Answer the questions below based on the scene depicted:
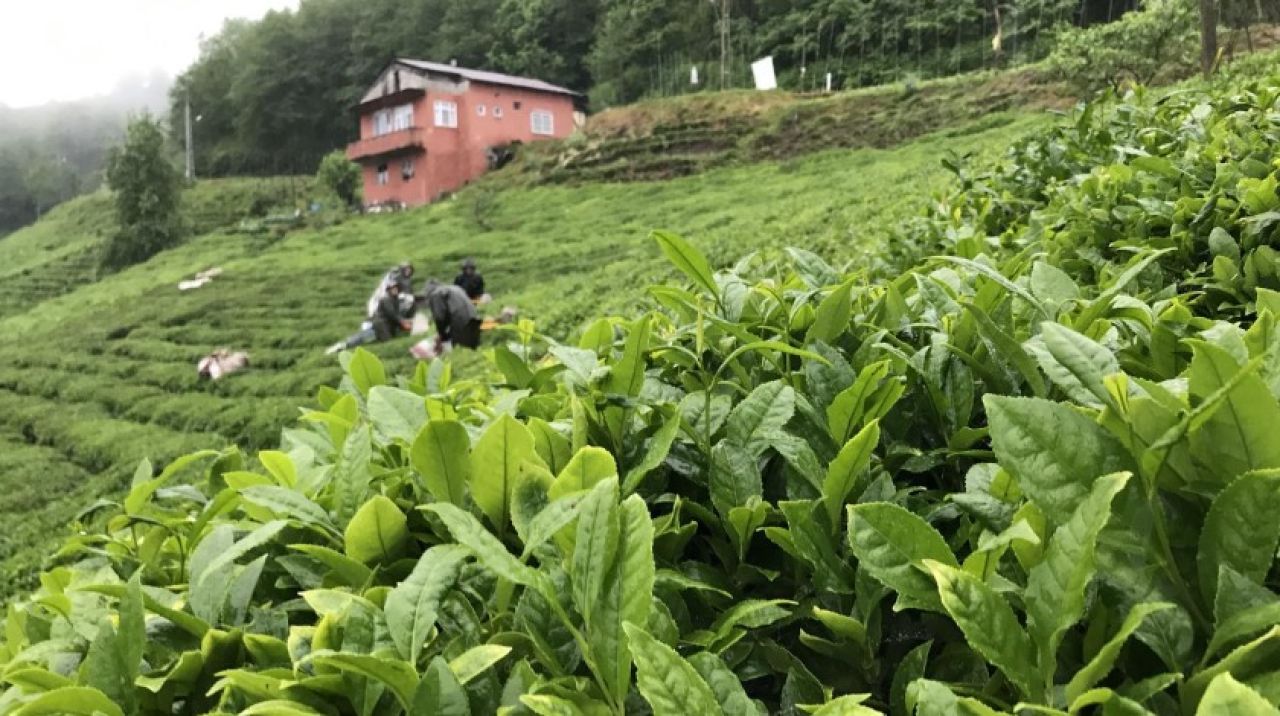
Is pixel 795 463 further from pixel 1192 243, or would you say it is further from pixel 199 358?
pixel 199 358

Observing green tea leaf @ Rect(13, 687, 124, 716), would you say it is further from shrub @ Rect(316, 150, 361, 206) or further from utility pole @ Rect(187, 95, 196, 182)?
utility pole @ Rect(187, 95, 196, 182)

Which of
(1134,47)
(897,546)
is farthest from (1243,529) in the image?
(1134,47)

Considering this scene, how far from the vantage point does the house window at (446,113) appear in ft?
80.1

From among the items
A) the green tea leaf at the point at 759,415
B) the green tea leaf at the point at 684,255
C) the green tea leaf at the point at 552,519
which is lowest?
the green tea leaf at the point at 552,519

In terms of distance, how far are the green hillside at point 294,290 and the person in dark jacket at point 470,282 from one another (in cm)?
37

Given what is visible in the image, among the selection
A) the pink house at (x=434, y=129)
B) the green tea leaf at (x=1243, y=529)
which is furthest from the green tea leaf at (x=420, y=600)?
the pink house at (x=434, y=129)

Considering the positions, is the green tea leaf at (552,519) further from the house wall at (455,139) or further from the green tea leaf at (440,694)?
the house wall at (455,139)

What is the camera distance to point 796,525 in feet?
1.95

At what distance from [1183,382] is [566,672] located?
453 mm

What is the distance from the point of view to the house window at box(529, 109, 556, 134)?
2639 cm

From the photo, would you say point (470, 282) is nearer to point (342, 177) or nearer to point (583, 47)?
point (342, 177)

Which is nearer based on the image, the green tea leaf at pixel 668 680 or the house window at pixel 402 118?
the green tea leaf at pixel 668 680

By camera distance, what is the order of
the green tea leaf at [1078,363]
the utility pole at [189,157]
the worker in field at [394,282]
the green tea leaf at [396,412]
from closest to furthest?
the green tea leaf at [1078,363], the green tea leaf at [396,412], the worker in field at [394,282], the utility pole at [189,157]

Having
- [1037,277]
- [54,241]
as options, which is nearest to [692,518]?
[1037,277]
